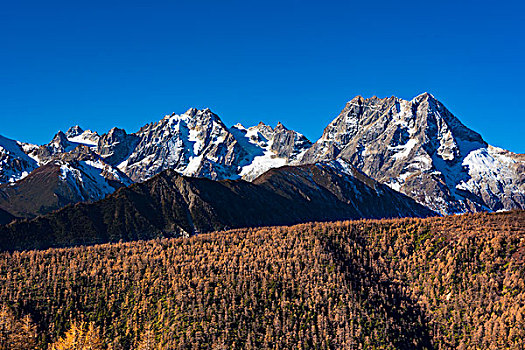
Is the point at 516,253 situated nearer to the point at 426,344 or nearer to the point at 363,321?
the point at 426,344

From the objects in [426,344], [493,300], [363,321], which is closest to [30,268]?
[363,321]

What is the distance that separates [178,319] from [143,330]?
37.5 feet

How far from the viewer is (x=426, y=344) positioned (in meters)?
160

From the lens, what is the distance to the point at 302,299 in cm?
17575

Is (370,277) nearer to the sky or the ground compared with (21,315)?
nearer to the sky

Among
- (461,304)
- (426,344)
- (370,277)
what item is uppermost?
(370,277)

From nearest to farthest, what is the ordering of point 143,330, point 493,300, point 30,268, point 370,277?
point 493,300 → point 143,330 → point 370,277 → point 30,268

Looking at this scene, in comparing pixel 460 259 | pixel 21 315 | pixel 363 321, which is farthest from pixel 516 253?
pixel 21 315

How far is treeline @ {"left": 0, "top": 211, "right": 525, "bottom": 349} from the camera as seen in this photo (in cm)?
16025

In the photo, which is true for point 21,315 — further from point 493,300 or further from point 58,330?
point 493,300

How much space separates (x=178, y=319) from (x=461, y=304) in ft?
288

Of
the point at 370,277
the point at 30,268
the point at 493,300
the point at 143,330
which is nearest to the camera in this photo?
the point at 493,300

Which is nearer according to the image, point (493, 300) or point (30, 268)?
point (493, 300)

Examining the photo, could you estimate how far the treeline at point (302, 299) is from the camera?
160250mm
